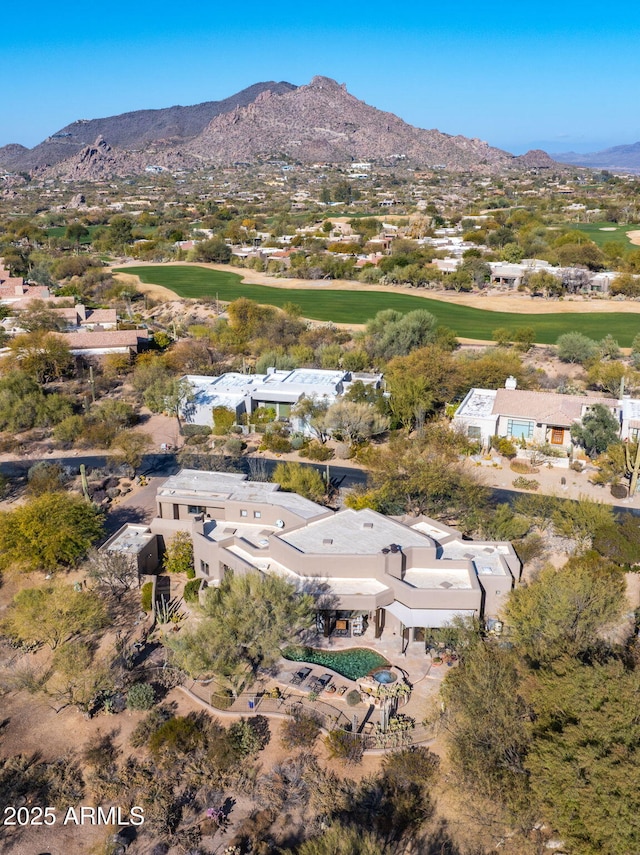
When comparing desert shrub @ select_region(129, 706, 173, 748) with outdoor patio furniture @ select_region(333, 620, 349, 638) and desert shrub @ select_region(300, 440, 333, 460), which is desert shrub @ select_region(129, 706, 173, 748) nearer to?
outdoor patio furniture @ select_region(333, 620, 349, 638)

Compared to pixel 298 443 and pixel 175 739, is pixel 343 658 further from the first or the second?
pixel 298 443

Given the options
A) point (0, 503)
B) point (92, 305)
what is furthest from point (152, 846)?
point (92, 305)

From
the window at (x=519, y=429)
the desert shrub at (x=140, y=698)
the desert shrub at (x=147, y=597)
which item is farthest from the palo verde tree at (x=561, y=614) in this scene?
the window at (x=519, y=429)

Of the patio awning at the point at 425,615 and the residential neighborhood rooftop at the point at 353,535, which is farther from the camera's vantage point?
the residential neighborhood rooftop at the point at 353,535

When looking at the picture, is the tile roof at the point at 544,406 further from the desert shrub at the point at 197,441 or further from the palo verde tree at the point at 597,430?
the desert shrub at the point at 197,441

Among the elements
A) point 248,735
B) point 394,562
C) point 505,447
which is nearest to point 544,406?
point 505,447

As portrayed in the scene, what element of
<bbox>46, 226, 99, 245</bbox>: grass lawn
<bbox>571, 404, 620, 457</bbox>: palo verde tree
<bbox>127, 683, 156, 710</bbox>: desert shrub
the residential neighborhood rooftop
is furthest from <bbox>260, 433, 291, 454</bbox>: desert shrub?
<bbox>46, 226, 99, 245</bbox>: grass lawn
